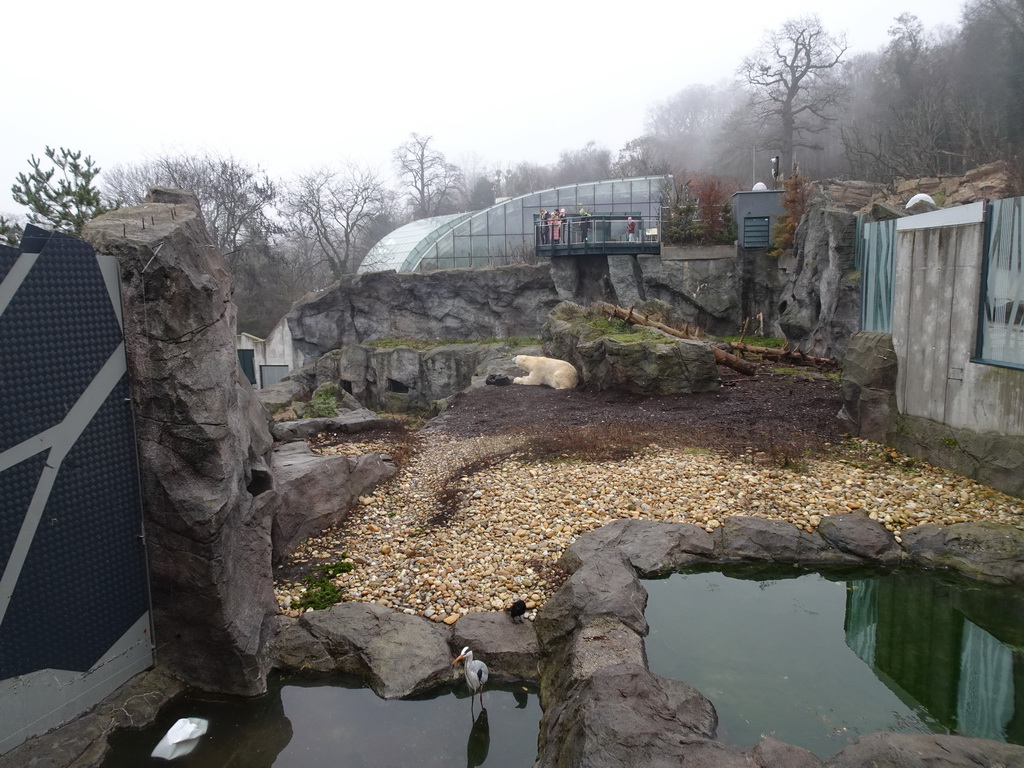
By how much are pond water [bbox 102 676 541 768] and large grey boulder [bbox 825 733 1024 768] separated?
1.82 metres

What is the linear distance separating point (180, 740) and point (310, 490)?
2912 millimetres

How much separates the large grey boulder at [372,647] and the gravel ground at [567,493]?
302 mm

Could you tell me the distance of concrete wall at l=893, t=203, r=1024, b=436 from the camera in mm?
6984

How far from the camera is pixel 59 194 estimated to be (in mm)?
12016

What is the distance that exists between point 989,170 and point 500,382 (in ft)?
41.0

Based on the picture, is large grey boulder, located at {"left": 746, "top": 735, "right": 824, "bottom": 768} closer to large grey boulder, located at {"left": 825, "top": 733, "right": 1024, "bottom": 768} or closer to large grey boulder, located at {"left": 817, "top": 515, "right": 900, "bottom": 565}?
large grey boulder, located at {"left": 825, "top": 733, "right": 1024, "bottom": 768}

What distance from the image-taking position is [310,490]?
6.92 m

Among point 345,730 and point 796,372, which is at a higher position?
point 796,372

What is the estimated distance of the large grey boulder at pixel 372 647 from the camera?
479cm

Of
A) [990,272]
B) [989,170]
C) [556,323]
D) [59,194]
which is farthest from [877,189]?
[59,194]

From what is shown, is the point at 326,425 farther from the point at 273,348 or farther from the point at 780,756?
the point at 273,348

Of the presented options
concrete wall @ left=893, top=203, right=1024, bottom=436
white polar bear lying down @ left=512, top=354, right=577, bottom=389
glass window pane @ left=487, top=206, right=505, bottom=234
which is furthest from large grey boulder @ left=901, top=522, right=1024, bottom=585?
glass window pane @ left=487, top=206, right=505, bottom=234

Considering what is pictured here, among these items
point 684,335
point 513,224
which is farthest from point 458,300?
point 684,335

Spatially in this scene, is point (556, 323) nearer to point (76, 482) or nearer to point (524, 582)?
point (524, 582)
